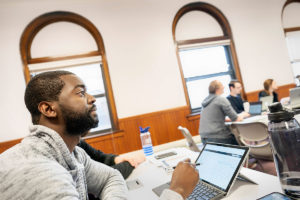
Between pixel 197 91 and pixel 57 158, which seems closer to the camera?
pixel 57 158

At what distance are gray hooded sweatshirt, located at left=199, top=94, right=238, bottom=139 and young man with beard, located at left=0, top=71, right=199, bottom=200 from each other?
1.97m

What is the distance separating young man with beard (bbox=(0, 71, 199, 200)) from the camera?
0.61 m

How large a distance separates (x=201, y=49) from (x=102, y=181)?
3.81 metres

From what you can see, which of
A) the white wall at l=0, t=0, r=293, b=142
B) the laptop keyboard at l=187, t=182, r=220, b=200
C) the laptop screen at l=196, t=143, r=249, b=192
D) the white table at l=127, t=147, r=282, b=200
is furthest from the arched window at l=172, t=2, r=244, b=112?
the laptop keyboard at l=187, t=182, r=220, b=200

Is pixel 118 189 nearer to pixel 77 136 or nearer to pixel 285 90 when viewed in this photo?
pixel 77 136

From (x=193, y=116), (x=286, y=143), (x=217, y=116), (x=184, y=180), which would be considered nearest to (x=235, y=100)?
(x=193, y=116)

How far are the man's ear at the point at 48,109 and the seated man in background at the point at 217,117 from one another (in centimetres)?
230

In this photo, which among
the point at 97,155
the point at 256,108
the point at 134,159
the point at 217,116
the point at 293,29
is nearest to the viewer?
the point at 134,159

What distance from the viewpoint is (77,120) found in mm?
926

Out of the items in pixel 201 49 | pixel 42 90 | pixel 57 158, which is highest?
pixel 201 49

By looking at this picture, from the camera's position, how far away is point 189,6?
4.23 metres

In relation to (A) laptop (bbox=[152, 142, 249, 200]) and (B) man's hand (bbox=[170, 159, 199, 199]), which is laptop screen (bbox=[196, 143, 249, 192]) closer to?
(A) laptop (bbox=[152, 142, 249, 200])

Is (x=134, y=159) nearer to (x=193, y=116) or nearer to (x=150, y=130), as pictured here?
(x=150, y=130)

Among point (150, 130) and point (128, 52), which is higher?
point (128, 52)
